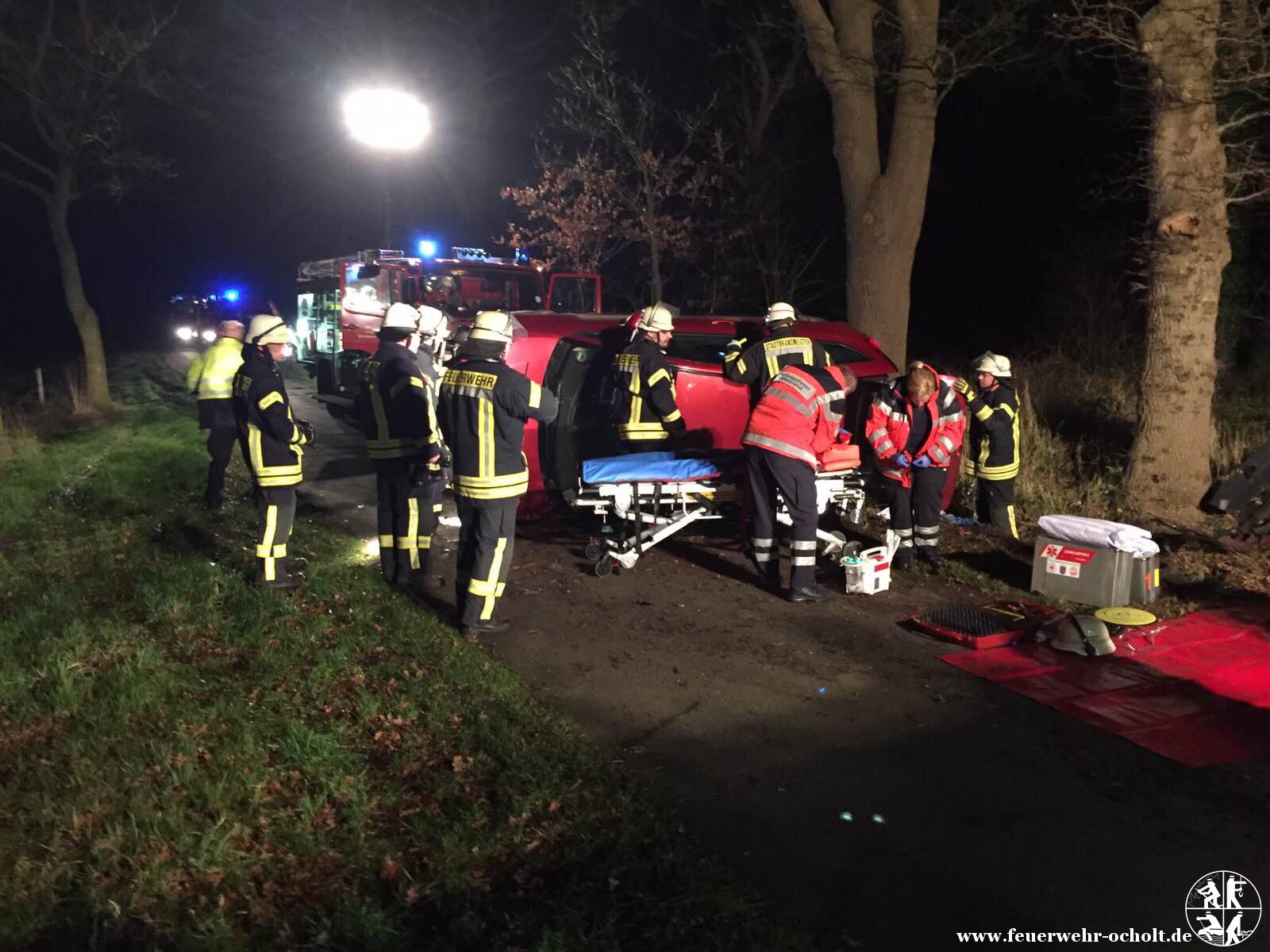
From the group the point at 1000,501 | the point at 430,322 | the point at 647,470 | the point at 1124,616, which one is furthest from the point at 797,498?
the point at 430,322

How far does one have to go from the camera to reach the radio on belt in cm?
591

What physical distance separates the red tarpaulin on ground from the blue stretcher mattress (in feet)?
7.35

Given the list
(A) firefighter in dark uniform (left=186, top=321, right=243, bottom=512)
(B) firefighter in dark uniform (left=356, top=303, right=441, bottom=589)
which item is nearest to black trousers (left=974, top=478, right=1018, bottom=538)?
(B) firefighter in dark uniform (left=356, top=303, right=441, bottom=589)

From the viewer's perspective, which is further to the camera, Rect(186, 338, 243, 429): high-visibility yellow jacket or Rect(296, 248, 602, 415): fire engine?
Rect(296, 248, 602, 415): fire engine

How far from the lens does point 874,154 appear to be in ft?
33.5

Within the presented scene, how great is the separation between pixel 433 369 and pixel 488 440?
223 centimetres

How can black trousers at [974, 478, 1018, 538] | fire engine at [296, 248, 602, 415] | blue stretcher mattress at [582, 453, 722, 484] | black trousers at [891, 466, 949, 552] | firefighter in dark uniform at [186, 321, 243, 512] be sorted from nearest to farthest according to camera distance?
blue stretcher mattress at [582, 453, 722, 484] → black trousers at [891, 466, 949, 552] → black trousers at [974, 478, 1018, 538] → firefighter in dark uniform at [186, 321, 243, 512] → fire engine at [296, 248, 602, 415]

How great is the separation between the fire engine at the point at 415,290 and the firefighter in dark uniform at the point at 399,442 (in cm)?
725

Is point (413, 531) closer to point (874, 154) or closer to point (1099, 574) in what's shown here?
point (1099, 574)

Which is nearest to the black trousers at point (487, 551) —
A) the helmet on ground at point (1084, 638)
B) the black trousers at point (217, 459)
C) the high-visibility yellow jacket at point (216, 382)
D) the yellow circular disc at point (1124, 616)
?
the helmet on ground at point (1084, 638)

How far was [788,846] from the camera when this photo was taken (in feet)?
11.2

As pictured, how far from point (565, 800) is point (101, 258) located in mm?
55541

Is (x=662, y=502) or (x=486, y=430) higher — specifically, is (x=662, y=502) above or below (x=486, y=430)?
below

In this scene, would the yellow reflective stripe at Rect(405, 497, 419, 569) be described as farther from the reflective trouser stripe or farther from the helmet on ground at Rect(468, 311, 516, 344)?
the helmet on ground at Rect(468, 311, 516, 344)
